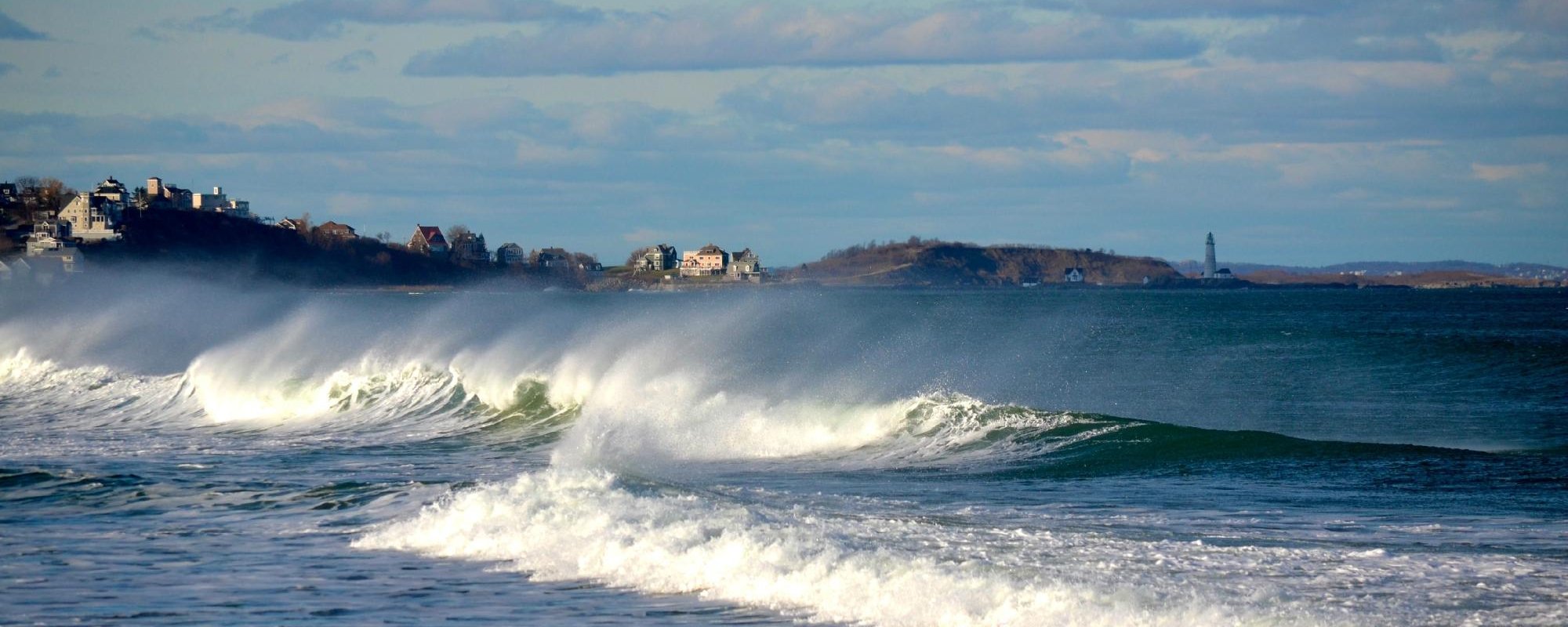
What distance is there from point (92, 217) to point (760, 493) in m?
146

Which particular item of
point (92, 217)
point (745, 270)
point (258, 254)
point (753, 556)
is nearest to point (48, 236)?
point (92, 217)

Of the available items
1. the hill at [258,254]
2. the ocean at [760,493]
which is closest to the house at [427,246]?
the hill at [258,254]

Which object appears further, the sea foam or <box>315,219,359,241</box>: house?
<box>315,219,359,241</box>: house

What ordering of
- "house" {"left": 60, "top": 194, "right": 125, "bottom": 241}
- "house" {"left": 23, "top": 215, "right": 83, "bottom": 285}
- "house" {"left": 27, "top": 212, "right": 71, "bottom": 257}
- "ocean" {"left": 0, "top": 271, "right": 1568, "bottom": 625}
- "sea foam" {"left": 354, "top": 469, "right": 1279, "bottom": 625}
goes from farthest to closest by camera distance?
"house" {"left": 60, "top": 194, "right": 125, "bottom": 241}, "house" {"left": 27, "top": 212, "right": 71, "bottom": 257}, "house" {"left": 23, "top": 215, "right": 83, "bottom": 285}, "ocean" {"left": 0, "top": 271, "right": 1568, "bottom": 625}, "sea foam" {"left": 354, "top": 469, "right": 1279, "bottom": 625}

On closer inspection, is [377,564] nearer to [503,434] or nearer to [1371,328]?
[503,434]

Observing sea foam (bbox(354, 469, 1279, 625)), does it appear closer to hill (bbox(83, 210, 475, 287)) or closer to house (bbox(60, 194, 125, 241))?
hill (bbox(83, 210, 475, 287))

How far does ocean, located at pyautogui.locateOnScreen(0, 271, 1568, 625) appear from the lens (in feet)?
38.4

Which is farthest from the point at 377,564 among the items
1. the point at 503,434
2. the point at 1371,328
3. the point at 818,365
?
the point at 1371,328

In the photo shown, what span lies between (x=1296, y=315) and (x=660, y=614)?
9314 centimetres

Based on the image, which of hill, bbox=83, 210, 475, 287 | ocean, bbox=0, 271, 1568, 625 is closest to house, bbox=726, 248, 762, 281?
hill, bbox=83, 210, 475, 287

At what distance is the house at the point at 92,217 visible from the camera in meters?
142

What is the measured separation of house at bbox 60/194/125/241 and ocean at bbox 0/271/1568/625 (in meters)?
105

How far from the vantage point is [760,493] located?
1752 centimetres

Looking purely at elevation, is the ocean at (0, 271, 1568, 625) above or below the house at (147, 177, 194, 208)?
below
